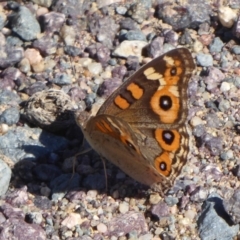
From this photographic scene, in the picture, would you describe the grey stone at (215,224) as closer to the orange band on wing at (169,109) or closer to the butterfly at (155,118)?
the butterfly at (155,118)

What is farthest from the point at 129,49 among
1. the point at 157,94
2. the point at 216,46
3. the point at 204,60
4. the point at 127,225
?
the point at 127,225

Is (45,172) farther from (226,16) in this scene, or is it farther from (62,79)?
(226,16)

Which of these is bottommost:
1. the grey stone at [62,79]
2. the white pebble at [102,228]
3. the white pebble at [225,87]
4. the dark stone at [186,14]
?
the white pebble at [102,228]

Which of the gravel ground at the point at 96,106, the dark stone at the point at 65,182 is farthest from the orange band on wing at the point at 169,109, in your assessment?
the dark stone at the point at 65,182

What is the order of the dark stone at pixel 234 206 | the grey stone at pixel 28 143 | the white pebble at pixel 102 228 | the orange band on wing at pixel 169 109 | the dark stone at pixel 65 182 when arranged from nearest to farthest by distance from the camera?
the dark stone at pixel 234 206, the white pebble at pixel 102 228, the orange band on wing at pixel 169 109, the dark stone at pixel 65 182, the grey stone at pixel 28 143

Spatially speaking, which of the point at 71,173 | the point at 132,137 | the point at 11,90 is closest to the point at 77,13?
the point at 11,90

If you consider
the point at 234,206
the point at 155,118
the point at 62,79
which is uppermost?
the point at 155,118

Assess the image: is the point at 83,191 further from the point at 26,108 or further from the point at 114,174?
the point at 26,108
